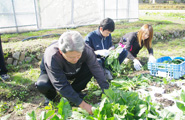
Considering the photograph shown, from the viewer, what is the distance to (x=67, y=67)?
211 cm

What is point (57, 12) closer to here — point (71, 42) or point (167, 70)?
point (167, 70)

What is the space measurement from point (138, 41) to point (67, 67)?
207 cm

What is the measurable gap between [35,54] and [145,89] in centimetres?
254

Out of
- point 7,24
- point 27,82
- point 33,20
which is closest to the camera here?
point 27,82

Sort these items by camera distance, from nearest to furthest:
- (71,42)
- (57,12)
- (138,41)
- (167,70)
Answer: (71,42) → (167,70) → (138,41) → (57,12)

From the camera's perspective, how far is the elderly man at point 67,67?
5.50 feet

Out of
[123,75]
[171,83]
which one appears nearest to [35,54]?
[123,75]

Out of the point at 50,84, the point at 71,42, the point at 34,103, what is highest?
the point at 71,42

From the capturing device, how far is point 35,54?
404 centimetres

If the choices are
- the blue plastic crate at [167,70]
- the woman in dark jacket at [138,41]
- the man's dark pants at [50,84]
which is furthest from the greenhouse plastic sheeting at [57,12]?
the blue plastic crate at [167,70]

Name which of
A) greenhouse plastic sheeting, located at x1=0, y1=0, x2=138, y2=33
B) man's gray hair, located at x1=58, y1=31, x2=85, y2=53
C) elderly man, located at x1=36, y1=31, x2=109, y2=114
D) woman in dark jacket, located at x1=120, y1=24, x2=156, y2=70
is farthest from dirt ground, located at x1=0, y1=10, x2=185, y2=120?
greenhouse plastic sheeting, located at x1=0, y1=0, x2=138, y2=33

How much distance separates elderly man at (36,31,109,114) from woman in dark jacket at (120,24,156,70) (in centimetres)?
129

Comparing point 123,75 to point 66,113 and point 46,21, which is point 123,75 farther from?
point 46,21

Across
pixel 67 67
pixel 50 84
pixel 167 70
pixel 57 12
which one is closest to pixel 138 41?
pixel 167 70
